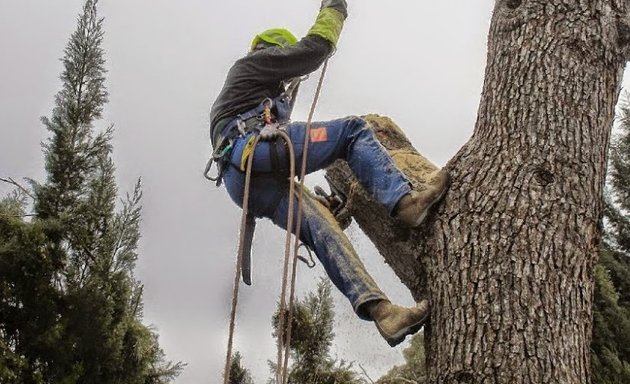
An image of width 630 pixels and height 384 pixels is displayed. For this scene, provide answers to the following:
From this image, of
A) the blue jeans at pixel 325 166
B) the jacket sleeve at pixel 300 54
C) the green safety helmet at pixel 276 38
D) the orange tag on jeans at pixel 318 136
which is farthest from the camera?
the green safety helmet at pixel 276 38

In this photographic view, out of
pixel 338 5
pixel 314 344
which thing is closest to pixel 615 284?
pixel 314 344

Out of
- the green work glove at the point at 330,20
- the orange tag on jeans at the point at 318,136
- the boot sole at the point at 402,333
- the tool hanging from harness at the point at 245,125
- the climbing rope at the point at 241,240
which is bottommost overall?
the boot sole at the point at 402,333

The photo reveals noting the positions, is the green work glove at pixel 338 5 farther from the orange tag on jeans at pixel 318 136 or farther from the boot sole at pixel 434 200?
the boot sole at pixel 434 200

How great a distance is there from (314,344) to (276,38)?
5.14 meters

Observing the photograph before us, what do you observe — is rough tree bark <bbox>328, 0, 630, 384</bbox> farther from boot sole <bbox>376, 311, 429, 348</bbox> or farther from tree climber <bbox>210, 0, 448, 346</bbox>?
tree climber <bbox>210, 0, 448, 346</bbox>

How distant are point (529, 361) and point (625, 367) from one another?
4317mm

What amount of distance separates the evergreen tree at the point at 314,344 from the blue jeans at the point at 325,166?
15.1ft

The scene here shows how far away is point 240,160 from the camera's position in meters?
3.76

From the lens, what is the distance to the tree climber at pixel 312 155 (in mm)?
3285

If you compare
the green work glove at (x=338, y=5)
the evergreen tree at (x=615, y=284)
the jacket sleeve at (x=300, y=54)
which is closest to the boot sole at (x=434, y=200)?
the jacket sleeve at (x=300, y=54)

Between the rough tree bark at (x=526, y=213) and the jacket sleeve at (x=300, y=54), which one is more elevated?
the jacket sleeve at (x=300, y=54)

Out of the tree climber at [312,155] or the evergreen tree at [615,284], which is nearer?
the tree climber at [312,155]

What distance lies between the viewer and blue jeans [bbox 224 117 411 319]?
342 centimetres

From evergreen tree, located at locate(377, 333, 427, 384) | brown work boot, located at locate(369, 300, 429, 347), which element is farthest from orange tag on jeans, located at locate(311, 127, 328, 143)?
evergreen tree, located at locate(377, 333, 427, 384)
